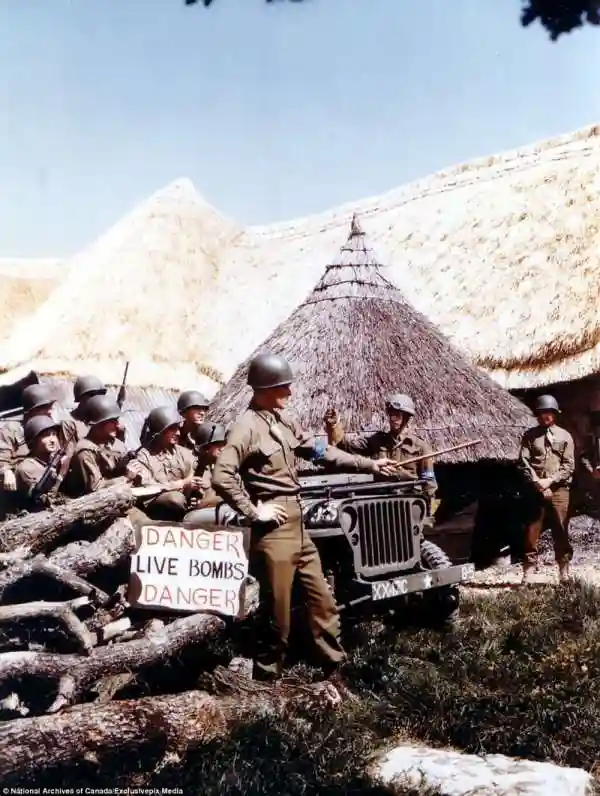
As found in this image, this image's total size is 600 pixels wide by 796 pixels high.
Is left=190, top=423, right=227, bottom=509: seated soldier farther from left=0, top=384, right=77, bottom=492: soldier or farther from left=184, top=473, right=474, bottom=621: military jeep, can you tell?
left=0, top=384, right=77, bottom=492: soldier

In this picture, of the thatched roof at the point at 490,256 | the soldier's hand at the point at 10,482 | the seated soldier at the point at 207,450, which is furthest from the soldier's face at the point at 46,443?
the thatched roof at the point at 490,256

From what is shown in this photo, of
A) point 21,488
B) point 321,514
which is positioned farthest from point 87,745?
point 21,488

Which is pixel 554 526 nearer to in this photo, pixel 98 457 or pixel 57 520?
pixel 98 457

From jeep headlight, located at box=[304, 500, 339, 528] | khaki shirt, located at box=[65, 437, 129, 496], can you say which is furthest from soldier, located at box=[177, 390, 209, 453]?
jeep headlight, located at box=[304, 500, 339, 528]

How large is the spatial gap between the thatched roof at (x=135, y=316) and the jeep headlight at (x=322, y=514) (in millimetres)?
3291

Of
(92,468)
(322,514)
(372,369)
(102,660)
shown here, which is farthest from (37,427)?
(372,369)

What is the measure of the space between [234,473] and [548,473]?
3838 mm

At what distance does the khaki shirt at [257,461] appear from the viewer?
4309mm

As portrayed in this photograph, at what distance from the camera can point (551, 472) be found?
7223 mm

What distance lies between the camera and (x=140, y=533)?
440cm

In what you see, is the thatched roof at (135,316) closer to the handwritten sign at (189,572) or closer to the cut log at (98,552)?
the cut log at (98,552)

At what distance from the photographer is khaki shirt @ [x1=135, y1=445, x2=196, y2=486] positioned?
6.05 meters

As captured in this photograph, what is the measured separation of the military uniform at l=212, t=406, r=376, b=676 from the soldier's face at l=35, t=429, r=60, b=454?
6.16ft

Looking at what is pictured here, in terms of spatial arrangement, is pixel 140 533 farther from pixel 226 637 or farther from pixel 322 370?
pixel 322 370
